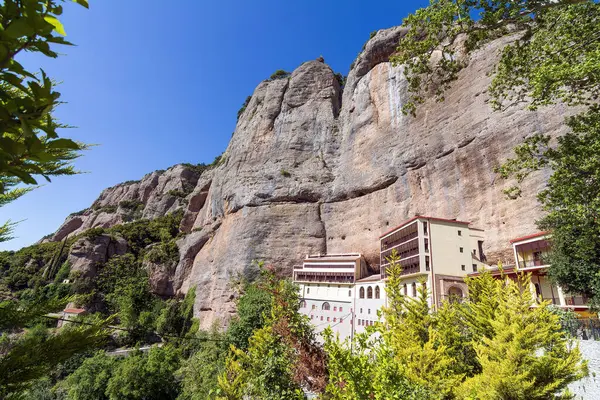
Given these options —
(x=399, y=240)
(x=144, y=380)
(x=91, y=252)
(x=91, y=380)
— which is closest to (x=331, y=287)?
(x=399, y=240)

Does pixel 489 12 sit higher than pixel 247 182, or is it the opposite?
pixel 247 182

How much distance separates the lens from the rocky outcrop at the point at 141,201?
70875 millimetres

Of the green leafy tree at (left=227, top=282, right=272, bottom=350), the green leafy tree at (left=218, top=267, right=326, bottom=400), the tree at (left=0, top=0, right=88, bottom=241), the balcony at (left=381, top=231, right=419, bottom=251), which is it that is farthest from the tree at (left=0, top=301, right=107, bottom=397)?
the balcony at (left=381, top=231, right=419, bottom=251)

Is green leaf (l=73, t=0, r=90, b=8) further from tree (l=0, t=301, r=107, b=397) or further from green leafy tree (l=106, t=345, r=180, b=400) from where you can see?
green leafy tree (l=106, t=345, r=180, b=400)

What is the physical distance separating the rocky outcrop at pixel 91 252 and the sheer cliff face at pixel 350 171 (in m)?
11.8

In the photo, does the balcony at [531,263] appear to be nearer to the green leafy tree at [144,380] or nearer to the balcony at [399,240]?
the balcony at [399,240]

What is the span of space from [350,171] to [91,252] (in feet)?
136

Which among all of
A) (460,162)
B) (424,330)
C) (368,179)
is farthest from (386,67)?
(424,330)

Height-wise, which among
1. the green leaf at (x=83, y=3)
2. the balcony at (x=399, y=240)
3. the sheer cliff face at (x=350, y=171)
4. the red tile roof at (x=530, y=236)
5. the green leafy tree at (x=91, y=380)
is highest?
the sheer cliff face at (x=350, y=171)

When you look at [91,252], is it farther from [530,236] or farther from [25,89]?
[25,89]

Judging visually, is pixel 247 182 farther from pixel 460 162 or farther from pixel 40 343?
pixel 40 343

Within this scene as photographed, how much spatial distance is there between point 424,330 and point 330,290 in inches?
811

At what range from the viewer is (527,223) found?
2153 centimetres

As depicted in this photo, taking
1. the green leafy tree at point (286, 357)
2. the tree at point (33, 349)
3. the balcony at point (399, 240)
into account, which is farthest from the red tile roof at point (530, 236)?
the tree at point (33, 349)
